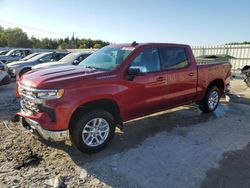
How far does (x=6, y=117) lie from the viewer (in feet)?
19.7

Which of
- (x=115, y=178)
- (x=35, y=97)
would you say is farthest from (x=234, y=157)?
(x=35, y=97)

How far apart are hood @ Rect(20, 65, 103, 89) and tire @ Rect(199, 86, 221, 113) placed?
11.7 ft

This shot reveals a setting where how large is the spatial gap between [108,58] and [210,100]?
3.37m

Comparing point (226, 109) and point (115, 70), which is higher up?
point (115, 70)

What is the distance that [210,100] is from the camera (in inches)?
261

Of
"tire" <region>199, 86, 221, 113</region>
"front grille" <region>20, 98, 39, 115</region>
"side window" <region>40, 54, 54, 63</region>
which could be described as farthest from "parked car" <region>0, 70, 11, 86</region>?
"tire" <region>199, 86, 221, 113</region>

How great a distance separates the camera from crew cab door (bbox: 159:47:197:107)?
5.17 m

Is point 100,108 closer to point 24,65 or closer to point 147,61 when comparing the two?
point 147,61

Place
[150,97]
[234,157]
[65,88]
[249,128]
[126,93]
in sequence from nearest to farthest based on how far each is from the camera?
1. [65,88]
2. [234,157]
3. [126,93]
4. [150,97]
5. [249,128]

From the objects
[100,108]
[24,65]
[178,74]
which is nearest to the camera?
[100,108]

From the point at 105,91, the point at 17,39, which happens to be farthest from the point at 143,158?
the point at 17,39

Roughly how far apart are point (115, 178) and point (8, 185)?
Result: 1.47 meters

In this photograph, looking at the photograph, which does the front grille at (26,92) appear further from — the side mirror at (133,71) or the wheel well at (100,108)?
the side mirror at (133,71)

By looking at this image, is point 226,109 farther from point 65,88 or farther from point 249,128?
point 65,88
